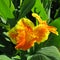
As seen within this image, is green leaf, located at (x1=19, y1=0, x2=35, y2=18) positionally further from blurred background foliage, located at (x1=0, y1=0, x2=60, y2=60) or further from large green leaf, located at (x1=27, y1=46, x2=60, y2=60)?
large green leaf, located at (x1=27, y1=46, x2=60, y2=60)

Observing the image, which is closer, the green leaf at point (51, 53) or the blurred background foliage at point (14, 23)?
the green leaf at point (51, 53)

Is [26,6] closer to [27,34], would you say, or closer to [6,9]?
[6,9]

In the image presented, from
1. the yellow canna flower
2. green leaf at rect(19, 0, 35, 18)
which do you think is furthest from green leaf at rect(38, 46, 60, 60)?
green leaf at rect(19, 0, 35, 18)

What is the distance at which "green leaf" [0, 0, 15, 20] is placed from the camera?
4.78 ft

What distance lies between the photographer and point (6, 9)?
4.83ft

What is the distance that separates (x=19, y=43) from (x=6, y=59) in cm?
14

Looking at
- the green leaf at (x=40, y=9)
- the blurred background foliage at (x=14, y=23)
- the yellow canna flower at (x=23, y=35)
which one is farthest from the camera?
the green leaf at (x=40, y=9)

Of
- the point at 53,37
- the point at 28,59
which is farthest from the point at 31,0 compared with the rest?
the point at 28,59

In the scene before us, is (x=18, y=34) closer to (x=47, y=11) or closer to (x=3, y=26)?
(x=3, y=26)

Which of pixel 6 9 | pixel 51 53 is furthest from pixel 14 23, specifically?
pixel 51 53

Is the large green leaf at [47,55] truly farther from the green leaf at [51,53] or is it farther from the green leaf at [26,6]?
the green leaf at [26,6]

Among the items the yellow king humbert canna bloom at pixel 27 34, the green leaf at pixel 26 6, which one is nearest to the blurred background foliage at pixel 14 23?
the green leaf at pixel 26 6

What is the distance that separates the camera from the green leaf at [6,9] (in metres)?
1.46

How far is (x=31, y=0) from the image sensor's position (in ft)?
4.79
